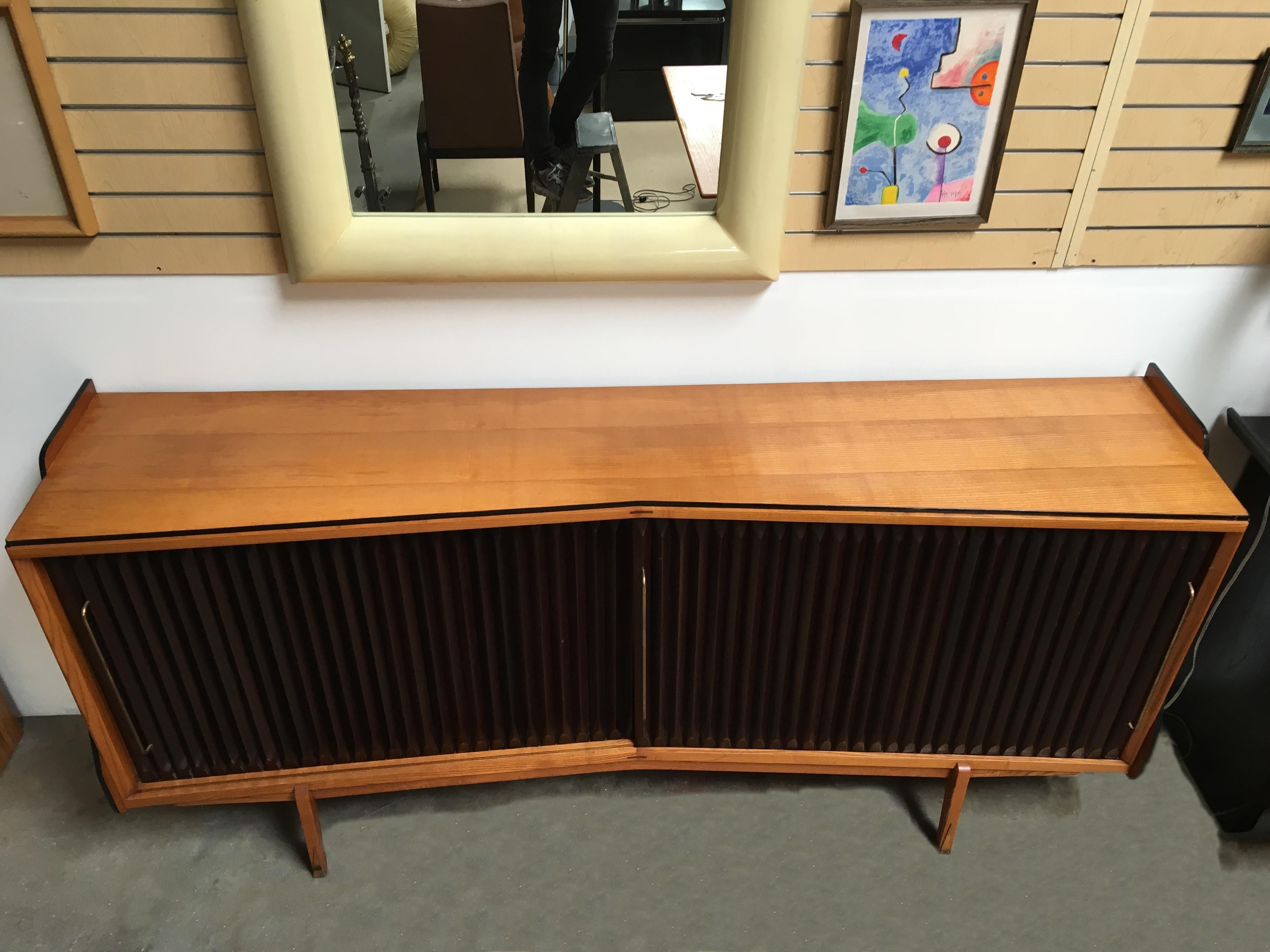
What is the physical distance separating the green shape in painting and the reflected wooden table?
0.23 metres

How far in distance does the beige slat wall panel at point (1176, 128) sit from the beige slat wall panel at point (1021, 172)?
0.09 m

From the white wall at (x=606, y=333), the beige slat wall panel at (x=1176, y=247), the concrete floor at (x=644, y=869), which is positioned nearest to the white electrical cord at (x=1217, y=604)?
the concrete floor at (x=644, y=869)

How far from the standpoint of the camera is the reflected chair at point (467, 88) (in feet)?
4.90

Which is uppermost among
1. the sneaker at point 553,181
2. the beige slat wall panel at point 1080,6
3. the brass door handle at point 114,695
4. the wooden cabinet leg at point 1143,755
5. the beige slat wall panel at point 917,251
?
the beige slat wall panel at point 1080,6

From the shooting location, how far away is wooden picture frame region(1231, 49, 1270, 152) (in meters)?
1.56

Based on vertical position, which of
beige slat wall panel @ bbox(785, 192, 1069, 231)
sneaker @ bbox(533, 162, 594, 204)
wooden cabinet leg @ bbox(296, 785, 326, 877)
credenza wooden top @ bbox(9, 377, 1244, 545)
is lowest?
wooden cabinet leg @ bbox(296, 785, 326, 877)

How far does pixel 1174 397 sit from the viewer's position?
69.7 inches

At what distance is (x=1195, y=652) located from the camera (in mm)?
2080

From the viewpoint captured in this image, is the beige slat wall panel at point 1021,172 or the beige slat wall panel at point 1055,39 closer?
the beige slat wall panel at point 1055,39

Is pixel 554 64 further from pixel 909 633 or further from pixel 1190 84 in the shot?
pixel 909 633

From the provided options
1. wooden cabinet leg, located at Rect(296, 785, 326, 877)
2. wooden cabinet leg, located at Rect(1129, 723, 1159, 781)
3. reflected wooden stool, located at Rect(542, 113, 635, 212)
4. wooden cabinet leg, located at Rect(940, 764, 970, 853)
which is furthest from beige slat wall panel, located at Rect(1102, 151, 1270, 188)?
wooden cabinet leg, located at Rect(296, 785, 326, 877)

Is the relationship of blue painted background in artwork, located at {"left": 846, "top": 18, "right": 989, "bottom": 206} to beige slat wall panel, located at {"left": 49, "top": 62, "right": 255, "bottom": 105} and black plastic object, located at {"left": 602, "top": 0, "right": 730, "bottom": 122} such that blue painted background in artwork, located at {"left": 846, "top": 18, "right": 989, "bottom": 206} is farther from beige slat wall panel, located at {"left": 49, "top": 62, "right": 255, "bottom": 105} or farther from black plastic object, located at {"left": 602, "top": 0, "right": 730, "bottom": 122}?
beige slat wall panel, located at {"left": 49, "top": 62, "right": 255, "bottom": 105}

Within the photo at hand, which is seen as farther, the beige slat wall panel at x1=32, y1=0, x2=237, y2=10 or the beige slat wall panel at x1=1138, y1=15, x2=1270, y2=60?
the beige slat wall panel at x1=1138, y1=15, x2=1270, y2=60

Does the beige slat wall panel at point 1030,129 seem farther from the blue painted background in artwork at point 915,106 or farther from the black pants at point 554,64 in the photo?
the black pants at point 554,64
